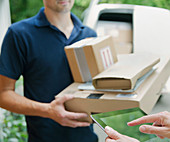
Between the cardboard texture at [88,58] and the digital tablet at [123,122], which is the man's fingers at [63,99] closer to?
the cardboard texture at [88,58]

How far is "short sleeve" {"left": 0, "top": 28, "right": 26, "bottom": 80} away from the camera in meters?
1.23

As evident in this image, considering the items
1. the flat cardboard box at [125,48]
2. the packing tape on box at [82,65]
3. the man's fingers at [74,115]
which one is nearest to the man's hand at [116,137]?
the man's fingers at [74,115]

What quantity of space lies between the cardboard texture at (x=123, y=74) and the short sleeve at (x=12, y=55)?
0.39 m

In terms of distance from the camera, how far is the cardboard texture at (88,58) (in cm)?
121

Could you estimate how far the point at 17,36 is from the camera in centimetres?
124

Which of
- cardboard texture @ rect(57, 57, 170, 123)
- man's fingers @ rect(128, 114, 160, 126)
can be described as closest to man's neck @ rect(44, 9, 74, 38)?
cardboard texture @ rect(57, 57, 170, 123)

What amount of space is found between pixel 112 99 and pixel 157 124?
0.92 ft

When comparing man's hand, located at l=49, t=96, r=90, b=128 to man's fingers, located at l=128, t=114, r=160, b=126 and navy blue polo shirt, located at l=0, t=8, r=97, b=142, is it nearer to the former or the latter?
navy blue polo shirt, located at l=0, t=8, r=97, b=142

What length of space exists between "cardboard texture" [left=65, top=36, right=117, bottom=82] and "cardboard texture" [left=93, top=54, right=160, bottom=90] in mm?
51

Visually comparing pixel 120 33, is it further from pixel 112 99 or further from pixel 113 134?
pixel 113 134

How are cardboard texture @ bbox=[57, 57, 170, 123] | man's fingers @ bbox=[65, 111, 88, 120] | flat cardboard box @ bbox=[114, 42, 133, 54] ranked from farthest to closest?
flat cardboard box @ bbox=[114, 42, 133, 54] → man's fingers @ bbox=[65, 111, 88, 120] → cardboard texture @ bbox=[57, 57, 170, 123]

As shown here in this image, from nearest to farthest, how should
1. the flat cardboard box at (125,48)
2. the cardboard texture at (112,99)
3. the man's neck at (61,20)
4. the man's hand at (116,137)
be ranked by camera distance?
1. the man's hand at (116,137)
2. the cardboard texture at (112,99)
3. the man's neck at (61,20)
4. the flat cardboard box at (125,48)

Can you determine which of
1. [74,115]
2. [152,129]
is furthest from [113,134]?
[74,115]

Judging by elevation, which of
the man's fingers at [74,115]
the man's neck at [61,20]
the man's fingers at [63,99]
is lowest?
the man's fingers at [74,115]
